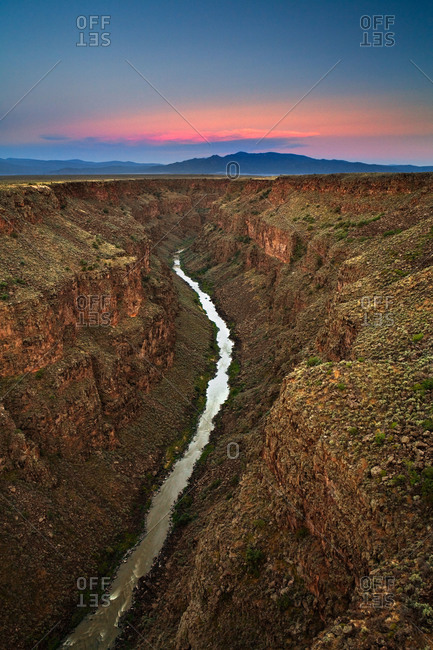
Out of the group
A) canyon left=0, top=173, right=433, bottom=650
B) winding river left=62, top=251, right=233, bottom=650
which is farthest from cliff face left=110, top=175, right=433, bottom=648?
winding river left=62, top=251, right=233, bottom=650

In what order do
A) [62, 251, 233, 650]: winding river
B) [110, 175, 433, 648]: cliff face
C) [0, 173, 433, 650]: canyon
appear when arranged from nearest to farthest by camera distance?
[110, 175, 433, 648]: cliff face < [0, 173, 433, 650]: canyon < [62, 251, 233, 650]: winding river

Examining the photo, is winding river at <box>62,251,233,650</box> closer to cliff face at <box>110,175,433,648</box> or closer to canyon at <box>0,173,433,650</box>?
canyon at <box>0,173,433,650</box>

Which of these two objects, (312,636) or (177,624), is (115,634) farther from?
(312,636)

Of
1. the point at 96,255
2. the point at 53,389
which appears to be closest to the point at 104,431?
the point at 53,389

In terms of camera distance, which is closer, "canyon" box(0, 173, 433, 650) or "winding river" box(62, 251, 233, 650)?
"canyon" box(0, 173, 433, 650)

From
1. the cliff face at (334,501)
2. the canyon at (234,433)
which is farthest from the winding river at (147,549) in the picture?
A: the cliff face at (334,501)

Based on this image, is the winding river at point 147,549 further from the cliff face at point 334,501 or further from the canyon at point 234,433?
the cliff face at point 334,501

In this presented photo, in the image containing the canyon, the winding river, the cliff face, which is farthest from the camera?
the winding river

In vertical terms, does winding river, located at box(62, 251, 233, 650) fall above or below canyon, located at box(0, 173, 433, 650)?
below
